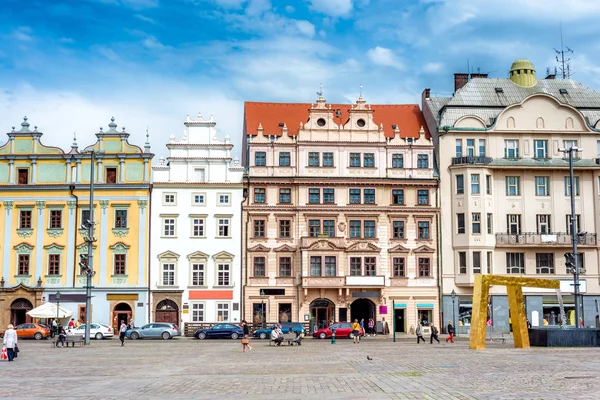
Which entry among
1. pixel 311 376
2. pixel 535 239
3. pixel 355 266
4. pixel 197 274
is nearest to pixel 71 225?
Result: pixel 197 274

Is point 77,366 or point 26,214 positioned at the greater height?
point 26,214

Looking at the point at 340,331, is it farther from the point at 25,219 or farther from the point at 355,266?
the point at 25,219

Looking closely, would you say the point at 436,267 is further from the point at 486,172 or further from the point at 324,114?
the point at 324,114

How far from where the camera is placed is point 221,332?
2312 inches

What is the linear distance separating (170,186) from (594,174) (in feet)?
110

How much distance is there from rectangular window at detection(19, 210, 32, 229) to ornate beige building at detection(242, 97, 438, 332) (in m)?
16.5

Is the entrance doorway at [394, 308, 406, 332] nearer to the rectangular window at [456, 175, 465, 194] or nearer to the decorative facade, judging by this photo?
the decorative facade

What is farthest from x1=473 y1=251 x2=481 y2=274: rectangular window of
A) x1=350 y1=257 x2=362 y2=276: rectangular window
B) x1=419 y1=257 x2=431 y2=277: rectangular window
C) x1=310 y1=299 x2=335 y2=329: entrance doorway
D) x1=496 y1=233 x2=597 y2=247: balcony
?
x1=310 y1=299 x2=335 y2=329: entrance doorway

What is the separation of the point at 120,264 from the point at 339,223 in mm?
17157

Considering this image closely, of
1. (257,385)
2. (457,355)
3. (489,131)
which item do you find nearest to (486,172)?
(489,131)

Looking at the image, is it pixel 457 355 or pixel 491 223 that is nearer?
pixel 457 355

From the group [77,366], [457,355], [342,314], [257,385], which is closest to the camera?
[257,385]

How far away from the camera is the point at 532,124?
→ 6738cm

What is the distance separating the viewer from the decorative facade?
6569 cm
